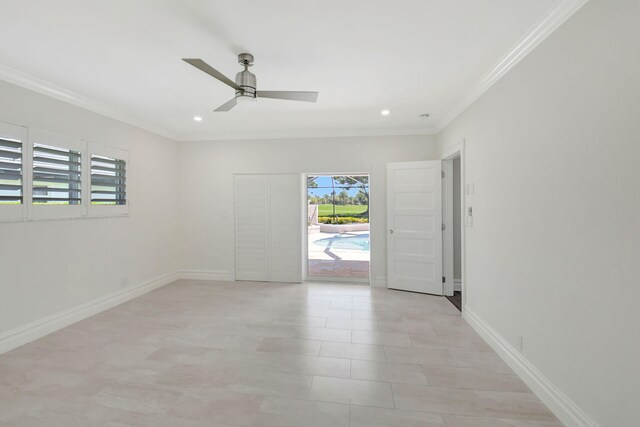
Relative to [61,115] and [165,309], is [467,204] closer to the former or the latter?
[165,309]

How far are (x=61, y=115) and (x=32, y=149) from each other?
1.76 feet

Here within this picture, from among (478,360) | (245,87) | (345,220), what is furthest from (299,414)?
(345,220)

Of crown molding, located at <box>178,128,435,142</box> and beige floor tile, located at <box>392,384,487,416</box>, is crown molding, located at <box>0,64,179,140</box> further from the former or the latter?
beige floor tile, located at <box>392,384,487,416</box>

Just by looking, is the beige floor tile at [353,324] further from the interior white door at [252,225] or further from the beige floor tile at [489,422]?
the interior white door at [252,225]

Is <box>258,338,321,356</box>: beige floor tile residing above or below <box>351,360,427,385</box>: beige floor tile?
above

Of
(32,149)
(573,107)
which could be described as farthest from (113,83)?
(573,107)

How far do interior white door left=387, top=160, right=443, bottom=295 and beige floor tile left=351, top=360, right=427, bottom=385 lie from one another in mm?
2177

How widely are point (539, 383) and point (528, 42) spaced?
8.04ft

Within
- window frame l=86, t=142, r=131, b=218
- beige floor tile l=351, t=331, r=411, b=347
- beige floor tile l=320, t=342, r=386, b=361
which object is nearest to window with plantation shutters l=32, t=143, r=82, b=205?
window frame l=86, t=142, r=131, b=218

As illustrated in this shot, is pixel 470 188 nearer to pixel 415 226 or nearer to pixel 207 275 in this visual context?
pixel 415 226

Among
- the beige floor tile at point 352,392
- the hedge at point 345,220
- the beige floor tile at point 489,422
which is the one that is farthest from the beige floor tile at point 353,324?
the hedge at point 345,220

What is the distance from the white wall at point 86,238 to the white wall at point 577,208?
4.49 m

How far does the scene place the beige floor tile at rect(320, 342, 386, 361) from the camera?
262 cm

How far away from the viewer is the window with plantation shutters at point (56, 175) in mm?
2967
